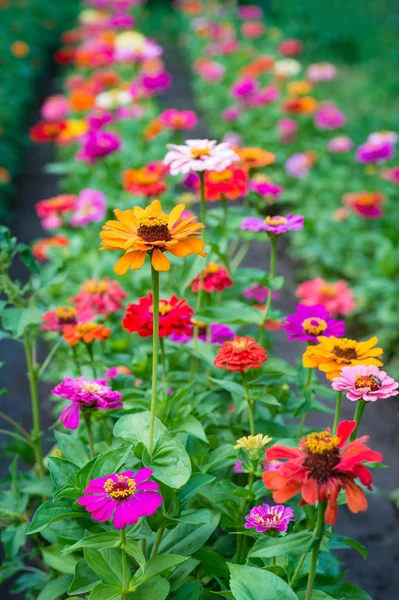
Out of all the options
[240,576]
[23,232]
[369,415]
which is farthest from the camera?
[23,232]

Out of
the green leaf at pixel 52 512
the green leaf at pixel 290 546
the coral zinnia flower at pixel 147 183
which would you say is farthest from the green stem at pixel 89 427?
the coral zinnia flower at pixel 147 183

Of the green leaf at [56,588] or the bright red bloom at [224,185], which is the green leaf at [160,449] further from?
the bright red bloom at [224,185]

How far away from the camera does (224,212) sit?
2.16 metres

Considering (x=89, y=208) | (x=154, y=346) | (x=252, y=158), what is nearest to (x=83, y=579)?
(x=154, y=346)

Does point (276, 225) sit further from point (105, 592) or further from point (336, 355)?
point (105, 592)

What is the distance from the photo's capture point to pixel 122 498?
121 cm

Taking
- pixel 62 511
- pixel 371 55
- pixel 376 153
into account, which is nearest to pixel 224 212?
pixel 62 511

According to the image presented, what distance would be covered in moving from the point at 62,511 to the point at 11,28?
24.4 ft

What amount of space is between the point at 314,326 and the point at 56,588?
0.81 metres

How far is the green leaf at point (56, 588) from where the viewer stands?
158 centimetres

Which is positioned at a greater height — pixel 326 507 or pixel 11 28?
pixel 326 507

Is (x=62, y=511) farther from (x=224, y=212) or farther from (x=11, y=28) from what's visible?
(x=11, y=28)

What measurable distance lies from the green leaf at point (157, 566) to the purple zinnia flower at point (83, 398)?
1.00 feet

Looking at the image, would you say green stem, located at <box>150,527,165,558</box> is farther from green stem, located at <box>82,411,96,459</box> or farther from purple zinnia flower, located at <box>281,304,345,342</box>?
purple zinnia flower, located at <box>281,304,345,342</box>
